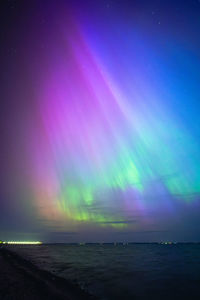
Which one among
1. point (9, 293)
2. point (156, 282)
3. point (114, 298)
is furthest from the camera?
point (156, 282)

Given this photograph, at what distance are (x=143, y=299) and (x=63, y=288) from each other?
7956mm

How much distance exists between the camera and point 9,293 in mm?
17688

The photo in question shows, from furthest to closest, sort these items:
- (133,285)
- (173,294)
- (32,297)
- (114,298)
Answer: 1. (133,285)
2. (173,294)
3. (114,298)
4. (32,297)

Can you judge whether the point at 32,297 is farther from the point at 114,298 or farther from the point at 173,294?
the point at 173,294

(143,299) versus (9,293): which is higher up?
(9,293)

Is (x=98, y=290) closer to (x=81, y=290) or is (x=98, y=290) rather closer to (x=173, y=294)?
(x=81, y=290)

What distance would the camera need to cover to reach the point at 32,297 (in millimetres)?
16516

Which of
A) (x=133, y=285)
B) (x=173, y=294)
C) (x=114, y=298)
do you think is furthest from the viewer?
(x=133, y=285)

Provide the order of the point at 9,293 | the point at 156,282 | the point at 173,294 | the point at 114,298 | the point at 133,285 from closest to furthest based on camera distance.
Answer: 1. the point at 9,293
2. the point at 114,298
3. the point at 173,294
4. the point at 133,285
5. the point at 156,282

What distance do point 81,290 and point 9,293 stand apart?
278 inches

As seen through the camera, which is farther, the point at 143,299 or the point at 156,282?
the point at 156,282

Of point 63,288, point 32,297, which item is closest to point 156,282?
point 63,288

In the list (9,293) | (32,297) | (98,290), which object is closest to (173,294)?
(98,290)

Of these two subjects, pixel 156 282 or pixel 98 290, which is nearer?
pixel 98 290
